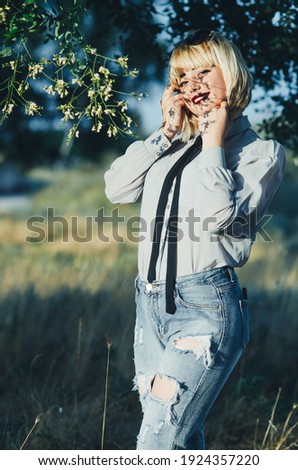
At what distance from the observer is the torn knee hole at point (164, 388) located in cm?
251

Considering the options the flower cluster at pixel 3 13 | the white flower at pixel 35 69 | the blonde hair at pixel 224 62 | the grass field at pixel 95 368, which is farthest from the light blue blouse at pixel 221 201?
the grass field at pixel 95 368

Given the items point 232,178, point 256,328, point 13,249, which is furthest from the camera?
point 13,249

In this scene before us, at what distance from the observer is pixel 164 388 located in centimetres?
253

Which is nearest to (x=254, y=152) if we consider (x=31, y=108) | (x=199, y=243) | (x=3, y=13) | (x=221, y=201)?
(x=221, y=201)

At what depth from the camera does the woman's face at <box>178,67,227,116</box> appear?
2.65 meters

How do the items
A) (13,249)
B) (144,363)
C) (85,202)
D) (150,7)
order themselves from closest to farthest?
(144,363)
(150,7)
(13,249)
(85,202)

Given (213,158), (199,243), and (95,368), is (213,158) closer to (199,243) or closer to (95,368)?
(199,243)

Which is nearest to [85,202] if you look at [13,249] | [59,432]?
[13,249]

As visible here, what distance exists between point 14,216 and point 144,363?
20.2 meters

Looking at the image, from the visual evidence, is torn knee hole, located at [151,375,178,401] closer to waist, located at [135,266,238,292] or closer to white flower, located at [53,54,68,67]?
waist, located at [135,266,238,292]

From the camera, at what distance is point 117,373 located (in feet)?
15.9

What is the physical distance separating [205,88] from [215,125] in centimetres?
17

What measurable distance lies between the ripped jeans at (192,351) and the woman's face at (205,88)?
2.07ft

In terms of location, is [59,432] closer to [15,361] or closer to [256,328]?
[15,361]
